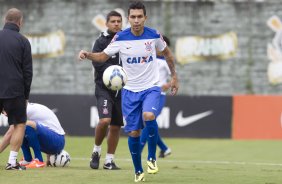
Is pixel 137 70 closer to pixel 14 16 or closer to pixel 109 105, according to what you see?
pixel 109 105

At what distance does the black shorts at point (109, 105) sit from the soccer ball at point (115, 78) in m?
2.15

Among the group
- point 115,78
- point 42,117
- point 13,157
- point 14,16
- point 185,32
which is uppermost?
A: point 14,16

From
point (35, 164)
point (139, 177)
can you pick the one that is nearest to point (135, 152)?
point (139, 177)

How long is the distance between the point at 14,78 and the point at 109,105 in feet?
5.94

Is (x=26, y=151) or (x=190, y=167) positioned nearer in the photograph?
(x=26, y=151)

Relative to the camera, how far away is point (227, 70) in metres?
28.1

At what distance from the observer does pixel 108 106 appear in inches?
530

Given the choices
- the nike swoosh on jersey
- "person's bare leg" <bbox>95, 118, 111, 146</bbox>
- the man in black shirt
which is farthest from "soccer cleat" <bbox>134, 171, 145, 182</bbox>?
the nike swoosh on jersey

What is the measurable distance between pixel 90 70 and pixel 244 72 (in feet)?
16.6

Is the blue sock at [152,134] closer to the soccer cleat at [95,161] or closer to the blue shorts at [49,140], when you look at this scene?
the soccer cleat at [95,161]

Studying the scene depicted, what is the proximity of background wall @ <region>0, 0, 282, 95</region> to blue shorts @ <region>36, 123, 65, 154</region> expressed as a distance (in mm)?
14863

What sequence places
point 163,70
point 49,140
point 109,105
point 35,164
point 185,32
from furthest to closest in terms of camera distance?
point 185,32 < point 163,70 < point 109,105 < point 49,140 < point 35,164

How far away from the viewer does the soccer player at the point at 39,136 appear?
13.2 meters

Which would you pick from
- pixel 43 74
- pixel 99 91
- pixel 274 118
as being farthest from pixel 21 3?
pixel 99 91
